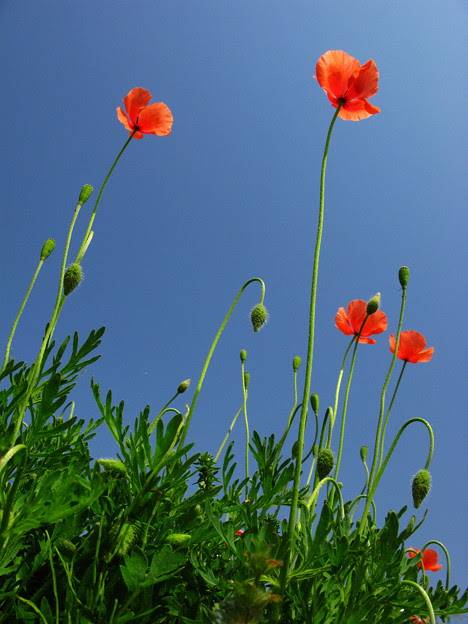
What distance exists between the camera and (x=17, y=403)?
65.9 inches

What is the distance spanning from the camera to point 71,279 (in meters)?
1.77

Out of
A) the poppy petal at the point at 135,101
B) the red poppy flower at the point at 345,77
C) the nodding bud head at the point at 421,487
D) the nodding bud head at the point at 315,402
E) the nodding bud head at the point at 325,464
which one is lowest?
the nodding bud head at the point at 325,464

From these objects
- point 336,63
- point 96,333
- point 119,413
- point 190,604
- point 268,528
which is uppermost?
point 336,63

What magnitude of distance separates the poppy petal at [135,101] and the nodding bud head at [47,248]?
0.80 meters

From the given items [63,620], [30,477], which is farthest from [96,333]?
[63,620]

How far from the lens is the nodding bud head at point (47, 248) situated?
6.29 feet

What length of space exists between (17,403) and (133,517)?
1.78 ft

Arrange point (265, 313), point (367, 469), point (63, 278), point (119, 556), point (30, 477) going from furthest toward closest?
point (367, 469)
point (265, 313)
point (63, 278)
point (30, 477)
point (119, 556)

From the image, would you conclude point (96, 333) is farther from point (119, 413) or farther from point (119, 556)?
point (119, 556)

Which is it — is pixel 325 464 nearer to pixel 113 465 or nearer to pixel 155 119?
pixel 113 465

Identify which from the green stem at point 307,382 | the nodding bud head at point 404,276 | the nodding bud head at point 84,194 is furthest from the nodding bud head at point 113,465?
the nodding bud head at point 404,276

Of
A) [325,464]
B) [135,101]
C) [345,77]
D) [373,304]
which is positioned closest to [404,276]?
[373,304]

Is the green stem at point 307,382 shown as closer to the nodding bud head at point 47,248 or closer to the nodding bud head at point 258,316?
the nodding bud head at point 258,316

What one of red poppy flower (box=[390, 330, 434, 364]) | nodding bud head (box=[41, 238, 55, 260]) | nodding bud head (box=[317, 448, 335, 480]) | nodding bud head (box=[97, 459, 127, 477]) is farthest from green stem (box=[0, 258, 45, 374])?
red poppy flower (box=[390, 330, 434, 364])
